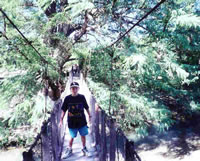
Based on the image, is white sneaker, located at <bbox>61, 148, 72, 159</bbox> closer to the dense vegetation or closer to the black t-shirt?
the black t-shirt

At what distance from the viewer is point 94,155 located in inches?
121

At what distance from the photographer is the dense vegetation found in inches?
233

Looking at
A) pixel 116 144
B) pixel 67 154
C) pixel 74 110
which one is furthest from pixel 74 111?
pixel 116 144

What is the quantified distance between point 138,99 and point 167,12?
286 centimetres

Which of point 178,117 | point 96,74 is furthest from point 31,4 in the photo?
point 178,117

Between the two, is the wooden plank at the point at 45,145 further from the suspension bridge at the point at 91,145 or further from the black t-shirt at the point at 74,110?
the black t-shirt at the point at 74,110

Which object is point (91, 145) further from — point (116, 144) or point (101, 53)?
point (101, 53)

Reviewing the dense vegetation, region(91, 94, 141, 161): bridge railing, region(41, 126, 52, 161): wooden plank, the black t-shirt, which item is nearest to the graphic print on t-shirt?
the black t-shirt

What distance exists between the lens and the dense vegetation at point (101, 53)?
5.91 meters

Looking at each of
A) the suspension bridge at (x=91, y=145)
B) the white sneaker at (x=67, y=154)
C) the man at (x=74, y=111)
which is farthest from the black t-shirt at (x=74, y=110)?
the white sneaker at (x=67, y=154)

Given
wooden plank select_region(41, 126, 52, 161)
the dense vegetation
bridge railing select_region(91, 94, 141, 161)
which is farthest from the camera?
the dense vegetation

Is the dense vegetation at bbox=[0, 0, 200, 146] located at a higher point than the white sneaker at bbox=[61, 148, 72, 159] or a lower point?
higher

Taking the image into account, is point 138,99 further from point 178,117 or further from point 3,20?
point 178,117

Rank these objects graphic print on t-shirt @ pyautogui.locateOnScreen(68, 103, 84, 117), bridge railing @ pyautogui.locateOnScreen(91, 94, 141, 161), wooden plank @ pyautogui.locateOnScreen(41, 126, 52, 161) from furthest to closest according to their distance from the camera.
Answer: graphic print on t-shirt @ pyautogui.locateOnScreen(68, 103, 84, 117), wooden plank @ pyautogui.locateOnScreen(41, 126, 52, 161), bridge railing @ pyautogui.locateOnScreen(91, 94, 141, 161)
